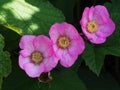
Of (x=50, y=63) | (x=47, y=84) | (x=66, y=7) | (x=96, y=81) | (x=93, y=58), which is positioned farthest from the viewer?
(x=96, y=81)

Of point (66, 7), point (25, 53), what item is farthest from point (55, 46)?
point (66, 7)

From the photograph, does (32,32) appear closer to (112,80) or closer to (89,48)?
(89,48)

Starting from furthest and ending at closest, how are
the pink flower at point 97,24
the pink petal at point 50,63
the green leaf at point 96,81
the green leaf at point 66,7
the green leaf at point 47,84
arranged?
the green leaf at point 96,81 < the green leaf at point 66,7 < the green leaf at point 47,84 < the pink flower at point 97,24 < the pink petal at point 50,63

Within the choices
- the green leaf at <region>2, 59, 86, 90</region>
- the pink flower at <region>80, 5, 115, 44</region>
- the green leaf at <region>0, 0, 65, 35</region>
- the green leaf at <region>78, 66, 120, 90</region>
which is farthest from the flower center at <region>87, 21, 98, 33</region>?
the green leaf at <region>78, 66, 120, 90</region>

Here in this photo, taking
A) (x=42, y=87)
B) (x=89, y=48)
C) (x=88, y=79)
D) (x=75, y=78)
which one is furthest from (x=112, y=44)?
(x=88, y=79)

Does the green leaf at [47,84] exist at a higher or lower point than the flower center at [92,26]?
lower

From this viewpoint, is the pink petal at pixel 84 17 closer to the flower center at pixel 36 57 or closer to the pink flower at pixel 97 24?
the pink flower at pixel 97 24

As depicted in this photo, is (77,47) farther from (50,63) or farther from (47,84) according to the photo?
(47,84)

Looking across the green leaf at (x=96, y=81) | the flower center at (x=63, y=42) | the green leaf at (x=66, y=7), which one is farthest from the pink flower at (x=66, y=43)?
the green leaf at (x=96, y=81)
